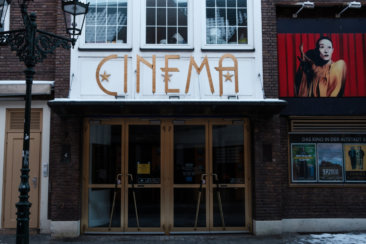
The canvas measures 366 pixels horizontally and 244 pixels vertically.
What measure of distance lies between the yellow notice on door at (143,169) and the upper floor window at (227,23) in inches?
129

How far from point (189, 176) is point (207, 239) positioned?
4.81ft

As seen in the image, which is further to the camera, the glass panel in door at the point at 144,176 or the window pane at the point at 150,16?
the window pane at the point at 150,16

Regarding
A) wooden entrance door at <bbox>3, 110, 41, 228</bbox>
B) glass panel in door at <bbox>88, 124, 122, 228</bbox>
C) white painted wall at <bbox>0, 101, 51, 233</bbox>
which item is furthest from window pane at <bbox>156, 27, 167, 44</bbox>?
wooden entrance door at <bbox>3, 110, 41, 228</bbox>

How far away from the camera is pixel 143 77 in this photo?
8.59 metres

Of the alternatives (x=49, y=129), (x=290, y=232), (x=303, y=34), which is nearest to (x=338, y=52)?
(x=303, y=34)

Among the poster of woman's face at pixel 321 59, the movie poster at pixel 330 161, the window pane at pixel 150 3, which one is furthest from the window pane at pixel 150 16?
the movie poster at pixel 330 161

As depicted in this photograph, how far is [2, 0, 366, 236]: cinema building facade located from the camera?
27.9 feet

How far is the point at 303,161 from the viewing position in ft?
29.4

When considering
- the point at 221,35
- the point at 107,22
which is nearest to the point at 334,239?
the point at 221,35

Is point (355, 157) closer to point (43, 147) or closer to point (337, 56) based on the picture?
point (337, 56)

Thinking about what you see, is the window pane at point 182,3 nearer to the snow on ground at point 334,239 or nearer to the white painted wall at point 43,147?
the white painted wall at point 43,147

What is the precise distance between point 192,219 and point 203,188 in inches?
30.0

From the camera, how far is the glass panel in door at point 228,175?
28.3 feet

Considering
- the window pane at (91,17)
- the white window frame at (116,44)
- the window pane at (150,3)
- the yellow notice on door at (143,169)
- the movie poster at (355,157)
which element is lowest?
the yellow notice on door at (143,169)
